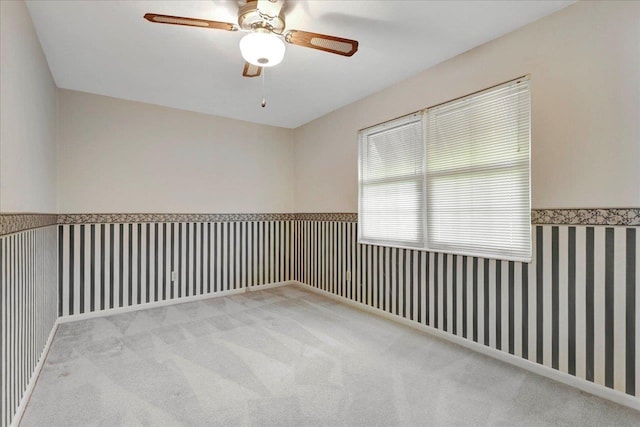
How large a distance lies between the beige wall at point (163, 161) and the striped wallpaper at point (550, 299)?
8.17 ft

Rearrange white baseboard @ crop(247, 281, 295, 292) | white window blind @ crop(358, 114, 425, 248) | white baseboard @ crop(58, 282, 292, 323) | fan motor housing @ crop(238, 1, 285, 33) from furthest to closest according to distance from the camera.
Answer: white baseboard @ crop(247, 281, 295, 292), white baseboard @ crop(58, 282, 292, 323), white window blind @ crop(358, 114, 425, 248), fan motor housing @ crop(238, 1, 285, 33)

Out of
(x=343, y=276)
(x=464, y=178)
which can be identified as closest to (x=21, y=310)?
(x=343, y=276)

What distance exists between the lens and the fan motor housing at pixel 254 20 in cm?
200

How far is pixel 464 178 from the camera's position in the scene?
2.76 metres

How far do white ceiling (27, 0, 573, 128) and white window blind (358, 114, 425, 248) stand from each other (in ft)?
1.77

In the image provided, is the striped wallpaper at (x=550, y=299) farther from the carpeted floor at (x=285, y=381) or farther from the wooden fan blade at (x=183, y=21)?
the wooden fan blade at (x=183, y=21)

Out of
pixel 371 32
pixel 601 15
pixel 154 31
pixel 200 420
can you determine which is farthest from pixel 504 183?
pixel 154 31

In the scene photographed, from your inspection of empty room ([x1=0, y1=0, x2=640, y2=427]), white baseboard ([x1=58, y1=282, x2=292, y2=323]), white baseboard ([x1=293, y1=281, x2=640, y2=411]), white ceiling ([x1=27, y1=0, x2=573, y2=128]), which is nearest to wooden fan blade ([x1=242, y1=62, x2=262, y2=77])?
empty room ([x1=0, y1=0, x2=640, y2=427])

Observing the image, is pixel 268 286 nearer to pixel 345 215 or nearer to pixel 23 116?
pixel 345 215

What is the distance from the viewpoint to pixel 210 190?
4.43 metres

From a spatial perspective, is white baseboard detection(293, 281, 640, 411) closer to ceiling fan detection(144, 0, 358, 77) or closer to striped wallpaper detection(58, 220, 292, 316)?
striped wallpaper detection(58, 220, 292, 316)

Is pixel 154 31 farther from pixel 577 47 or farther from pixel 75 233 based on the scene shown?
pixel 577 47

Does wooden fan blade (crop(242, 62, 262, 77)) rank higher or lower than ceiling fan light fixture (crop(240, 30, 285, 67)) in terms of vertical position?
higher

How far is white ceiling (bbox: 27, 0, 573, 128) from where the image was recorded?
2145mm
